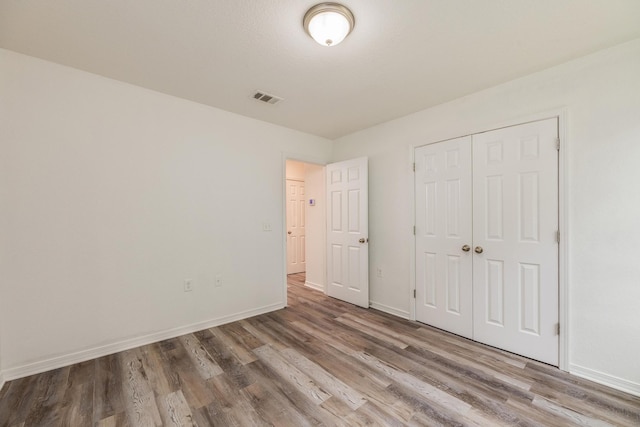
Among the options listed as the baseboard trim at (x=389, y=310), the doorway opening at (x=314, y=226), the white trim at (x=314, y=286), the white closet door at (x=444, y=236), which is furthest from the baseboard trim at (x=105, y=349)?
the white closet door at (x=444, y=236)

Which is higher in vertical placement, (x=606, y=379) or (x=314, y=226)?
(x=314, y=226)

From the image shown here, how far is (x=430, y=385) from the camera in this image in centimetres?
189

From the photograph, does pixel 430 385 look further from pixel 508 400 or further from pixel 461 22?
pixel 461 22

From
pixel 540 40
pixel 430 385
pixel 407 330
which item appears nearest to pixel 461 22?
→ pixel 540 40

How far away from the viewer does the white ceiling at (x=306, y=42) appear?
1.54 metres

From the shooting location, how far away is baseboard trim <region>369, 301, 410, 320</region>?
316 centimetres

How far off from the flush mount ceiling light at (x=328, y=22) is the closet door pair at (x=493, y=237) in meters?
1.73

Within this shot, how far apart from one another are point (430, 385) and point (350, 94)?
2.64 metres

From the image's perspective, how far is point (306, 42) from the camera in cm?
183

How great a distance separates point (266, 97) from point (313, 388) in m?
2.67

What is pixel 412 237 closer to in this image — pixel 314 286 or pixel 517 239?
pixel 517 239

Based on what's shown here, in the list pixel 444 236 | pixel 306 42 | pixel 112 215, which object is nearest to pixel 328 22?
pixel 306 42

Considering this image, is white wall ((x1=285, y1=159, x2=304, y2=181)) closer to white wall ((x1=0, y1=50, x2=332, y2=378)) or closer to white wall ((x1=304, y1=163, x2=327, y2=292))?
white wall ((x1=304, y1=163, x2=327, y2=292))

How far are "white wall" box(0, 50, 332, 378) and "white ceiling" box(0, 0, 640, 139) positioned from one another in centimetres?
34
